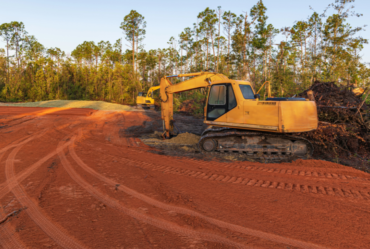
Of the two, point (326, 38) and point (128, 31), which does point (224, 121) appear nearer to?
point (326, 38)

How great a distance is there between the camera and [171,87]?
381 inches

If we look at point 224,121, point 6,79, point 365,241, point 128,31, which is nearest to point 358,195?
point 365,241

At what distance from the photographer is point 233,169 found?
611 cm

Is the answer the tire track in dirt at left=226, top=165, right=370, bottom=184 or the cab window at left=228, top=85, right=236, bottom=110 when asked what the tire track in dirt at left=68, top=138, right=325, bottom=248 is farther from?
the cab window at left=228, top=85, right=236, bottom=110

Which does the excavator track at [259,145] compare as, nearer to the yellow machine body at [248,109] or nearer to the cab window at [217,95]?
the yellow machine body at [248,109]

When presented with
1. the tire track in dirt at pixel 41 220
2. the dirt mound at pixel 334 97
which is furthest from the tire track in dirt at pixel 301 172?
the dirt mound at pixel 334 97

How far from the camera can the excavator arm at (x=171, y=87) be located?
28.0 feet

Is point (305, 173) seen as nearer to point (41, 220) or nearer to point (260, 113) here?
point (260, 113)

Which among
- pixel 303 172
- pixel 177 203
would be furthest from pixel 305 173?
pixel 177 203

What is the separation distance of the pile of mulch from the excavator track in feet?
3.41

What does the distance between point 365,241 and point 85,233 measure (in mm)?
3676

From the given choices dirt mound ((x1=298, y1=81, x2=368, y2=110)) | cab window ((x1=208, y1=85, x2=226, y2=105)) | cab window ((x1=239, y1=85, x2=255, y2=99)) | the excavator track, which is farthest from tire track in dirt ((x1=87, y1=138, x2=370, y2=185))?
dirt mound ((x1=298, y1=81, x2=368, y2=110))

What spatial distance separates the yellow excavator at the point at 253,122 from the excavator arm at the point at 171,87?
0.05 m

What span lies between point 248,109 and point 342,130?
3345mm
